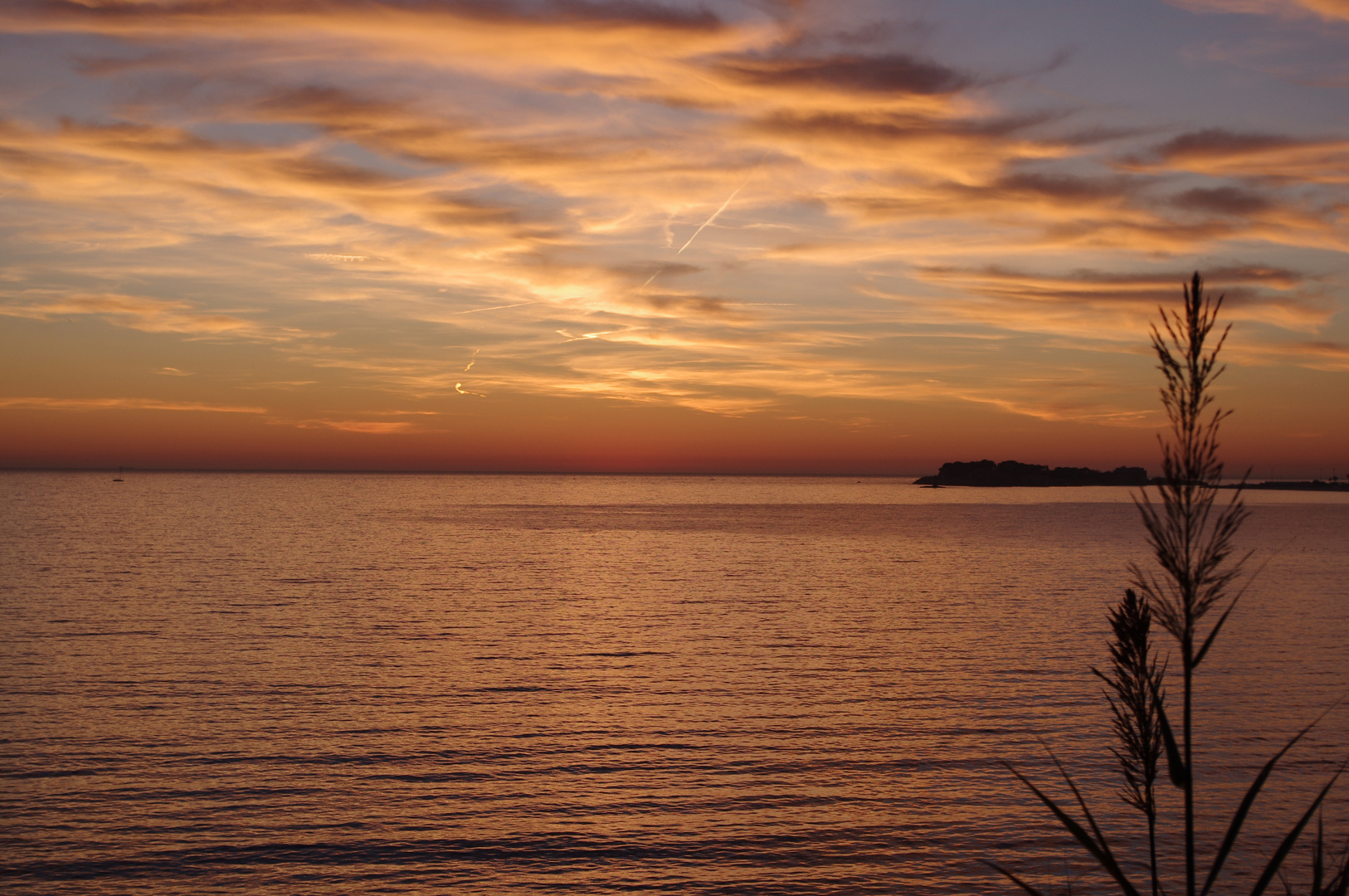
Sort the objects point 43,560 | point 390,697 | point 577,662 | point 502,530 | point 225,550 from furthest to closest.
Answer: point 502,530 → point 225,550 → point 43,560 → point 577,662 → point 390,697

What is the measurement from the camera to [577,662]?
36.1 m

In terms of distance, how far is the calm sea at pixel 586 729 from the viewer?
17359 mm

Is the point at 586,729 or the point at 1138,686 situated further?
the point at 586,729

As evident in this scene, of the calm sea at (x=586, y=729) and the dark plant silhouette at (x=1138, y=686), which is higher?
the dark plant silhouette at (x=1138, y=686)

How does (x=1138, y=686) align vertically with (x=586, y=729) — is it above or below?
above

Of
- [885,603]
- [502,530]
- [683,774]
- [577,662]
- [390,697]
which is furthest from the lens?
[502,530]

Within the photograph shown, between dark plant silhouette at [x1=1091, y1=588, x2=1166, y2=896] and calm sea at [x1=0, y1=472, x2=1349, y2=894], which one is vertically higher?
dark plant silhouette at [x1=1091, y1=588, x2=1166, y2=896]

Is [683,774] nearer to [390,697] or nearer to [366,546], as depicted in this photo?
[390,697]

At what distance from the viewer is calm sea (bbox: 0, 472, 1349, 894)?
1736 centimetres

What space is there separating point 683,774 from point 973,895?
7.77 metres

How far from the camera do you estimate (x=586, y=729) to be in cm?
2605

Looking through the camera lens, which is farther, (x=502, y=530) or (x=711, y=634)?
(x=502, y=530)

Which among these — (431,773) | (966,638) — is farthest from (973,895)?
(966,638)

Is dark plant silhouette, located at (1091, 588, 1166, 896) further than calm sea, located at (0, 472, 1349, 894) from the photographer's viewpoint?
No
